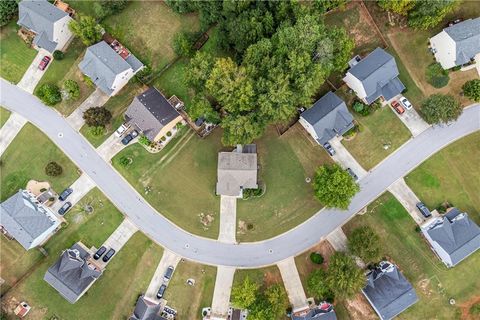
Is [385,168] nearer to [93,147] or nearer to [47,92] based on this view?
[93,147]

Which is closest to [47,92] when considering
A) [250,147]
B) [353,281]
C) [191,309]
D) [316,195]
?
[250,147]

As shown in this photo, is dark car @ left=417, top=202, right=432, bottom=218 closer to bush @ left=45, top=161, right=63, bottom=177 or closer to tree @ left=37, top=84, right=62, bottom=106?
bush @ left=45, top=161, right=63, bottom=177

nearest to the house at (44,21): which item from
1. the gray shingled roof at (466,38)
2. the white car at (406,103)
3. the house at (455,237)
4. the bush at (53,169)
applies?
the bush at (53,169)

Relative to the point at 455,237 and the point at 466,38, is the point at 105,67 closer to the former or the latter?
the point at 466,38

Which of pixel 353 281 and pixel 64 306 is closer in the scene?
pixel 353 281

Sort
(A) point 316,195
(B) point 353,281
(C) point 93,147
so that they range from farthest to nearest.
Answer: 1. (C) point 93,147
2. (A) point 316,195
3. (B) point 353,281

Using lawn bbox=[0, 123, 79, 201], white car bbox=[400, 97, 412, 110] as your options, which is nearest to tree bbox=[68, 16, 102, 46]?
lawn bbox=[0, 123, 79, 201]

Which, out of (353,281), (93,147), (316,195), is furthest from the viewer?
(93,147)

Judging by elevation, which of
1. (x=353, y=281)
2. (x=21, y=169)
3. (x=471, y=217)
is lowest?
(x=471, y=217)
